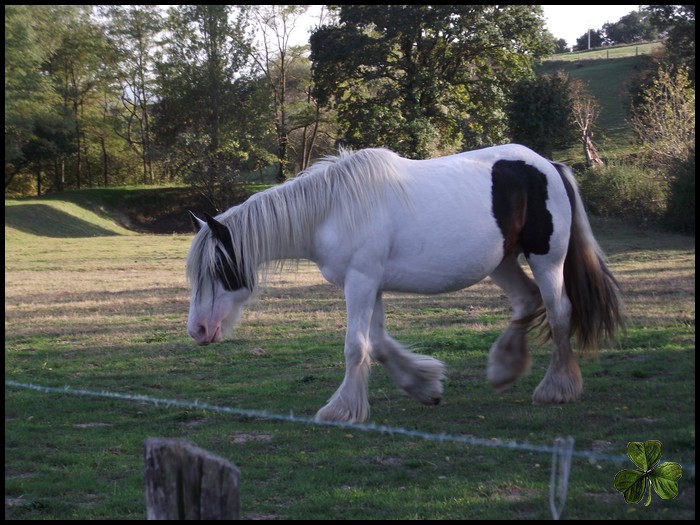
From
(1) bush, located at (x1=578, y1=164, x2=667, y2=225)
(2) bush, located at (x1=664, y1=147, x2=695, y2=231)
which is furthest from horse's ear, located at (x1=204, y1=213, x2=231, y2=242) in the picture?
(1) bush, located at (x1=578, y1=164, x2=667, y2=225)

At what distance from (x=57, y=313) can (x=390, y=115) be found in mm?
21169

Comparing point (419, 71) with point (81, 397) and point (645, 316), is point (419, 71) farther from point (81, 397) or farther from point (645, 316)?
point (81, 397)

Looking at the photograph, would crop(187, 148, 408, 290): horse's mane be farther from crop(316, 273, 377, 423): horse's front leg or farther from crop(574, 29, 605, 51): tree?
crop(574, 29, 605, 51): tree

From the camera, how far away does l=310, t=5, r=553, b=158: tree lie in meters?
31.5

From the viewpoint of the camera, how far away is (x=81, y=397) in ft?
22.5

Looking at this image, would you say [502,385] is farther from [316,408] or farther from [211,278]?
[211,278]

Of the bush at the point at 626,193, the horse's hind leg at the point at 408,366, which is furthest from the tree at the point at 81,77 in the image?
the horse's hind leg at the point at 408,366

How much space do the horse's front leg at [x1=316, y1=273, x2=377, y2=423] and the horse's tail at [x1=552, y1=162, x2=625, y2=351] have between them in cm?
193

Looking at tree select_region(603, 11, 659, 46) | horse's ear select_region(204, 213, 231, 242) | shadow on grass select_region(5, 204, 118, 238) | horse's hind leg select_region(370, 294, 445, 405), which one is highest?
tree select_region(603, 11, 659, 46)

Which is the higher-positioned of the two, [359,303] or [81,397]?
[359,303]

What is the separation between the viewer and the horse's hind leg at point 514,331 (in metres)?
6.59

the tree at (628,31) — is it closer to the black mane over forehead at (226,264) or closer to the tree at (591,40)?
the tree at (591,40)

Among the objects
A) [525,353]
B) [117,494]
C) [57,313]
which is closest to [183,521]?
[117,494]

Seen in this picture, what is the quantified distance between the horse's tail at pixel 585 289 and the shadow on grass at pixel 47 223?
29839 mm
